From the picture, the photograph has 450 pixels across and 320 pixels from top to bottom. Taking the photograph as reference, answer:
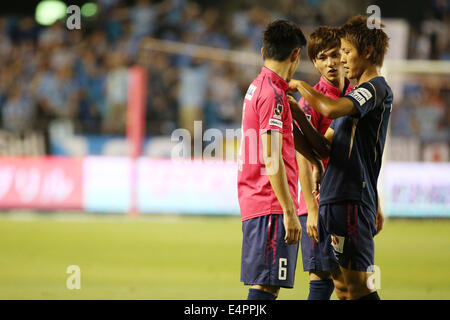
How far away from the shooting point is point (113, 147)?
1414 centimetres

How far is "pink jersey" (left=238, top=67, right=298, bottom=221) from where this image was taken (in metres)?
3.93

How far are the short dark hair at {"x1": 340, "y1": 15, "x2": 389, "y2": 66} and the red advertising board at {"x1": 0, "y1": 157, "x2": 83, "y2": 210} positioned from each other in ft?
35.0

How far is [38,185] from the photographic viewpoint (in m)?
13.8

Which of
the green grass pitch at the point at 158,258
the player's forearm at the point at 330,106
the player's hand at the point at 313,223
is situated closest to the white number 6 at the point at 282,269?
the player's hand at the point at 313,223

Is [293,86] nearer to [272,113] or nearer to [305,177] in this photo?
[272,113]

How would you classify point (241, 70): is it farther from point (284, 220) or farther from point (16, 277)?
point (284, 220)

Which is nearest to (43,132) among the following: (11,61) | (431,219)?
(11,61)

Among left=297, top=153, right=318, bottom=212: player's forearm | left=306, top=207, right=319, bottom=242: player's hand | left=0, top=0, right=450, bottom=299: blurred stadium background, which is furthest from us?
left=0, top=0, right=450, bottom=299: blurred stadium background

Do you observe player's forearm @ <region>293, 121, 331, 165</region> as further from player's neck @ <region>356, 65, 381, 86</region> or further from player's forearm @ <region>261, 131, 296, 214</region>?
player's neck @ <region>356, 65, 381, 86</region>

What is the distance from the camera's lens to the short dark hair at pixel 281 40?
4.02 meters

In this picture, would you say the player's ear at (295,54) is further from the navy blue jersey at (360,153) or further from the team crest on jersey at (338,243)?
the team crest on jersey at (338,243)
